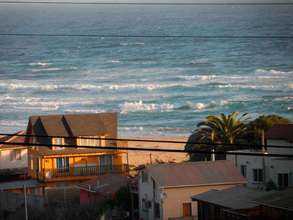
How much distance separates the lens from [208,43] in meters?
77.6

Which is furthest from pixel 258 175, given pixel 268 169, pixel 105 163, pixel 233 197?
pixel 105 163

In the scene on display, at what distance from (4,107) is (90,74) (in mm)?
13632

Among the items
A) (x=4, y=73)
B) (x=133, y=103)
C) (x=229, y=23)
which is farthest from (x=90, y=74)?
(x=229, y=23)

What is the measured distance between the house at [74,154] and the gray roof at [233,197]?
750cm

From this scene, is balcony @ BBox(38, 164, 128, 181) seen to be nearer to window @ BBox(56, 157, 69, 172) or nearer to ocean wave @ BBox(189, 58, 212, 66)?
window @ BBox(56, 157, 69, 172)

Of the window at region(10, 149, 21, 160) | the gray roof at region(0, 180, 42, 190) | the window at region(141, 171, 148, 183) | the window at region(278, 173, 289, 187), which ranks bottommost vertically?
the gray roof at region(0, 180, 42, 190)

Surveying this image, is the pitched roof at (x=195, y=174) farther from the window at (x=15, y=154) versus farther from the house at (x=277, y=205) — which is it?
the window at (x=15, y=154)

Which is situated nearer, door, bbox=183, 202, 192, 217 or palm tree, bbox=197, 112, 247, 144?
door, bbox=183, 202, 192, 217

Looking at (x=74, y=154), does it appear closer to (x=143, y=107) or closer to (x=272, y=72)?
(x=143, y=107)

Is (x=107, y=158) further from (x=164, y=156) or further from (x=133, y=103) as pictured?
(x=133, y=103)

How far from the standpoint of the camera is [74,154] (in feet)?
86.6

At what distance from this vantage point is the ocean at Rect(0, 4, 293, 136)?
50.6 meters

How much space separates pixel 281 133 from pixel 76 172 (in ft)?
19.3

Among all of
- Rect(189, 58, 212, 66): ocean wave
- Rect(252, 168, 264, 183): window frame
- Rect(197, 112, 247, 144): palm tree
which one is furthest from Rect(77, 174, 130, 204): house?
Rect(189, 58, 212, 66): ocean wave
